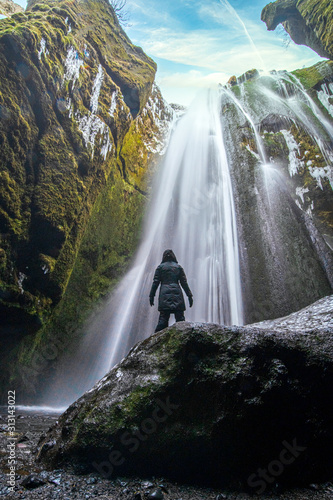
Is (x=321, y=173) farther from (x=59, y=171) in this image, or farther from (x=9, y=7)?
(x=9, y=7)

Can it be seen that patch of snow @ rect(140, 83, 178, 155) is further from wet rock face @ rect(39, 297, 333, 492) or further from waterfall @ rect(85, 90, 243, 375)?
wet rock face @ rect(39, 297, 333, 492)

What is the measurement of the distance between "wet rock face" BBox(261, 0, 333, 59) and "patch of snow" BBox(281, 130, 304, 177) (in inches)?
268

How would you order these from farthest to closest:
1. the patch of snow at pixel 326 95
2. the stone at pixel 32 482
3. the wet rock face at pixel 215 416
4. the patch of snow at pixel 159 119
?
the patch of snow at pixel 326 95, the patch of snow at pixel 159 119, the wet rock face at pixel 215 416, the stone at pixel 32 482

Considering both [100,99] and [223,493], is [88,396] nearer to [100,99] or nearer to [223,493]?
[223,493]

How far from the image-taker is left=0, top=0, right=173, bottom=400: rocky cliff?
723 cm

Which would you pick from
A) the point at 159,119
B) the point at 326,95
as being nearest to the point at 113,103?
the point at 159,119

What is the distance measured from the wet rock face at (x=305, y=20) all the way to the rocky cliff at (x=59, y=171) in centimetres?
1308

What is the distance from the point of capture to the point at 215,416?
2488mm

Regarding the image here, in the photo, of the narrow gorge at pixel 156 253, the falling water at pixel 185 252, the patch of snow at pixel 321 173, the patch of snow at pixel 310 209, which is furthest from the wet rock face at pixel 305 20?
the patch of snow at pixel 310 209

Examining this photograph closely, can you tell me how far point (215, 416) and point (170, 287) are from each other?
8.39ft

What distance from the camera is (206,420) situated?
2.50 m

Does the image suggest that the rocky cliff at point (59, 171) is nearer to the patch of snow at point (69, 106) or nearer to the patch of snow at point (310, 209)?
the patch of snow at point (69, 106)

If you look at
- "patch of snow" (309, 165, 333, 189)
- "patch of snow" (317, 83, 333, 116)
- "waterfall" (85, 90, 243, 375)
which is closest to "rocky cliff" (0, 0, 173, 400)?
"waterfall" (85, 90, 243, 375)

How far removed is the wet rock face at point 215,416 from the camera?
2.43m
